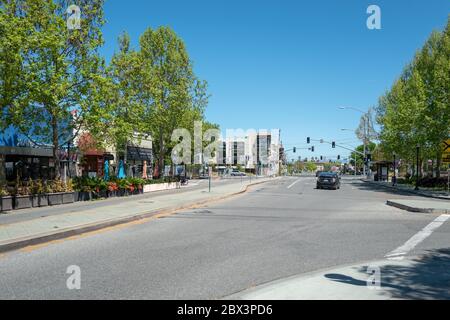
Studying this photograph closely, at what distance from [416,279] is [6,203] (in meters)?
16.2

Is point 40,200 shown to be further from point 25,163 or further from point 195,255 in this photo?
point 195,255

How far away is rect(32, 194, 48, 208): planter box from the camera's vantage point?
1931cm

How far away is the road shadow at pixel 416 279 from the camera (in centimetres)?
583

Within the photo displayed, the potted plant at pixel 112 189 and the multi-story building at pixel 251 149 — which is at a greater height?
the multi-story building at pixel 251 149

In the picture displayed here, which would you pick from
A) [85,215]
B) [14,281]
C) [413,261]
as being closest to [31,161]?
[85,215]

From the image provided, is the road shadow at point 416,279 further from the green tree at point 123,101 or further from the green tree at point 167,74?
the green tree at point 167,74

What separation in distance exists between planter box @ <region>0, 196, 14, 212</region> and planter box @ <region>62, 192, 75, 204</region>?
3272mm

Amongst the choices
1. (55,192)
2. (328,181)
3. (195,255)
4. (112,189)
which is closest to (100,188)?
(112,189)

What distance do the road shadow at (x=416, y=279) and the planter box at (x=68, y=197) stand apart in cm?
1714

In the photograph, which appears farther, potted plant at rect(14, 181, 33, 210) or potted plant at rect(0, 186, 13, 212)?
potted plant at rect(14, 181, 33, 210)

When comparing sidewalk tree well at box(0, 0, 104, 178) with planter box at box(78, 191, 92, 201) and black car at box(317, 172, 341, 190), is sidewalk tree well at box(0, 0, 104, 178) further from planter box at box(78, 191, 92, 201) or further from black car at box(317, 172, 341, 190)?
black car at box(317, 172, 341, 190)
